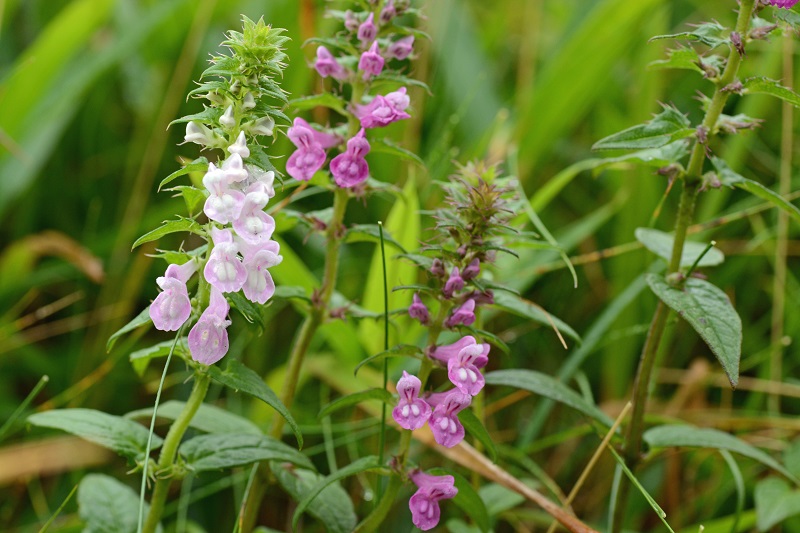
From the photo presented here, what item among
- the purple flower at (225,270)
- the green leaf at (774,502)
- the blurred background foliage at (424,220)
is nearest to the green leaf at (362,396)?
the purple flower at (225,270)

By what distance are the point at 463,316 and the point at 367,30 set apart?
1.33 ft

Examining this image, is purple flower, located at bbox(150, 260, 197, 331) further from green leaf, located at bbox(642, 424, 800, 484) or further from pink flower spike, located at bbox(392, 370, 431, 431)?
green leaf, located at bbox(642, 424, 800, 484)

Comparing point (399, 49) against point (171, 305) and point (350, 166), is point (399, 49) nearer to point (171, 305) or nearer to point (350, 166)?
point (350, 166)

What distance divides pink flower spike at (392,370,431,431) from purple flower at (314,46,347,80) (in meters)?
0.45

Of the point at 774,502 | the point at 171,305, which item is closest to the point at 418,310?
the point at 171,305

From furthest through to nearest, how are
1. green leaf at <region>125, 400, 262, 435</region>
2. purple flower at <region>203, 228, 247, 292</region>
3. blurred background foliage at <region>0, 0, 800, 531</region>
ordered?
blurred background foliage at <region>0, 0, 800, 531</region>
green leaf at <region>125, 400, 262, 435</region>
purple flower at <region>203, 228, 247, 292</region>

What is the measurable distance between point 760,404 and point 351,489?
925mm

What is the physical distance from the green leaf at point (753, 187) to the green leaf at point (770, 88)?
0.34 feet

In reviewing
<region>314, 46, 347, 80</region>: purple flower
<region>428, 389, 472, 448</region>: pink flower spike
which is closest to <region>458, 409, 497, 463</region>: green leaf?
<region>428, 389, 472, 448</region>: pink flower spike

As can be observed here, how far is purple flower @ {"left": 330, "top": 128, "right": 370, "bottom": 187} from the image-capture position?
113cm

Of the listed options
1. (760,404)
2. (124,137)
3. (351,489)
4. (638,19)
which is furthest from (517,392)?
(124,137)

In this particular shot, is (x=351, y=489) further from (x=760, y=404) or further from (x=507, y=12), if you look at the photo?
(x=507, y=12)

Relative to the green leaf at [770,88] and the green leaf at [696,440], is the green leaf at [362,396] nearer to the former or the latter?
the green leaf at [696,440]

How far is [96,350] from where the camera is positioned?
1938 mm
